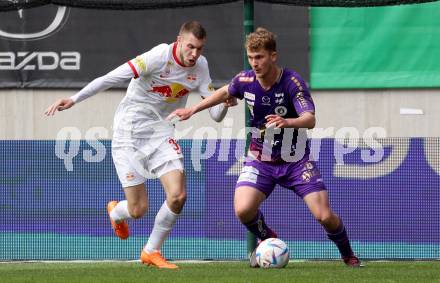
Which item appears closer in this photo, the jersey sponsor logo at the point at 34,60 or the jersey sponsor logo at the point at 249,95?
the jersey sponsor logo at the point at 249,95

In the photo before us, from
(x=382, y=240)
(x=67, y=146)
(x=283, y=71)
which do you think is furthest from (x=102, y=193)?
(x=283, y=71)

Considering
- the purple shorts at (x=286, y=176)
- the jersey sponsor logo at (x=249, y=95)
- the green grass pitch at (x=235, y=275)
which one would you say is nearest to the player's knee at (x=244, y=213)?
the purple shorts at (x=286, y=176)

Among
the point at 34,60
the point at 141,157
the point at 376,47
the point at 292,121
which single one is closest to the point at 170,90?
the point at 141,157

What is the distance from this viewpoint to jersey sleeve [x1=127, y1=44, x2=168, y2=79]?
29.3 feet

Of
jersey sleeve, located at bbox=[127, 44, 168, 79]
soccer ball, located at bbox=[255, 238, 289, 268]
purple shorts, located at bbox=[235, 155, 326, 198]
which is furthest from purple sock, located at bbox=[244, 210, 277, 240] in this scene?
jersey sleeve, located at bbox=[127, 44, 168, 79]

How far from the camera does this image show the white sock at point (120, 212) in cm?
952

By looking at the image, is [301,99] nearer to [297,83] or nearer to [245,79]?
[297,83]

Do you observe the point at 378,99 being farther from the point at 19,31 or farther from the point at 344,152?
the point at 19,31

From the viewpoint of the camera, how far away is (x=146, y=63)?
898 cm

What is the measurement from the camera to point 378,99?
15.3 meters

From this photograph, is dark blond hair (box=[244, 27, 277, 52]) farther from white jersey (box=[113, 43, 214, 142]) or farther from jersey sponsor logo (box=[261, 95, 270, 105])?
white jersey (box=[113, 43, 214, 142])

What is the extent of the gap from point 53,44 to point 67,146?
394 cm

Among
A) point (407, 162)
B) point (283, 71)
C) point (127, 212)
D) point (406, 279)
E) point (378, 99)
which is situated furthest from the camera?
point (378, 99)

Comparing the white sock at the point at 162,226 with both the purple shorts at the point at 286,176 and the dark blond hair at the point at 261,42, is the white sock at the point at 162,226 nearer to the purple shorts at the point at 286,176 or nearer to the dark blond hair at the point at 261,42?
the purple shorts at the point at 286,176
